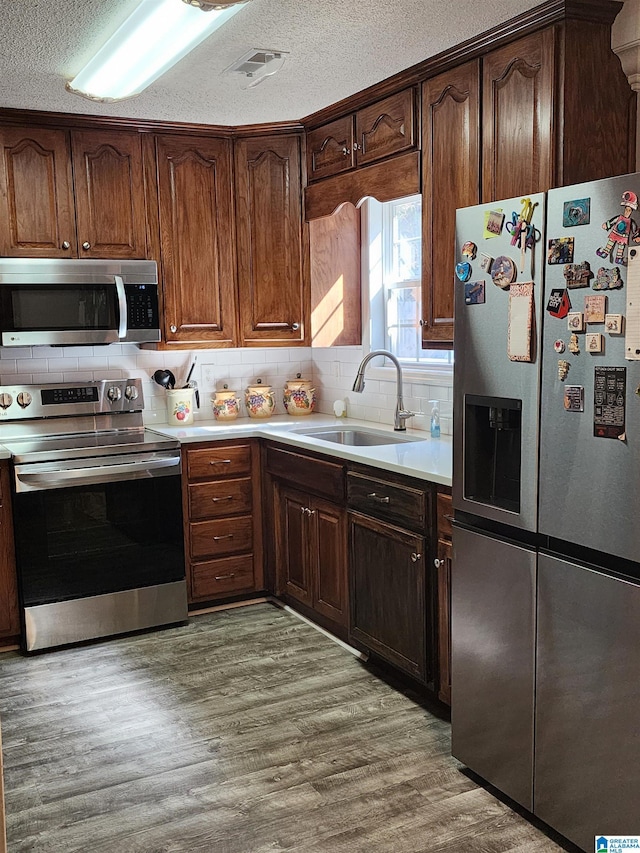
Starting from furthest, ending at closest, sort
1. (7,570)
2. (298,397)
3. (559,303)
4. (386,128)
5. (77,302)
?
(298,397)
(77,302)
(7,570)
(386,128)
(559,303)

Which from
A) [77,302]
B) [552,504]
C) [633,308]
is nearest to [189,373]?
[77,302]

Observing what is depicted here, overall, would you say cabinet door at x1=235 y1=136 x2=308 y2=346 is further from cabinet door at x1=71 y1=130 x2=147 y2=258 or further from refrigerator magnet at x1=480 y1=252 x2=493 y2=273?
refrigerator magnet at x1=480 y1=252 x2=493 y2=273

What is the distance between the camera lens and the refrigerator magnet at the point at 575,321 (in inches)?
80.0

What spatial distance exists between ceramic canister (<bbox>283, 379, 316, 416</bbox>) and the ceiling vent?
1.77 m

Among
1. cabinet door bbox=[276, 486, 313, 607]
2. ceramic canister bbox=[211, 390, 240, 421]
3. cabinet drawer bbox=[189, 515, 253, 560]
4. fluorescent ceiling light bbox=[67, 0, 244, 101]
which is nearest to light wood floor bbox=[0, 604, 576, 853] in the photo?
cabinet door bbox=[276, 486, 313, 607]

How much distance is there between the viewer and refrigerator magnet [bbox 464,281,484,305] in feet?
7.73

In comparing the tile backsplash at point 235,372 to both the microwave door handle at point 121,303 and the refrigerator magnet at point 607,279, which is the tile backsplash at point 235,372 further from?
the refrigerator magnet at point 607,279

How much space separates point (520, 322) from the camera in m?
2.21

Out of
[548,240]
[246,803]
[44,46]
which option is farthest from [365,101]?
[246,803]

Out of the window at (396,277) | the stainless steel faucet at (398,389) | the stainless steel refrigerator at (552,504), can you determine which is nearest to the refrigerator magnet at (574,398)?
the stainless steel refrigerator at (552,504)

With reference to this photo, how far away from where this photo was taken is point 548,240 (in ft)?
6.97

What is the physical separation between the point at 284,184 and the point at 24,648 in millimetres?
2582

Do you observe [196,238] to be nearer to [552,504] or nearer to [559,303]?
[559,303]

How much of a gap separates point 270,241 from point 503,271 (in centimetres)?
223
